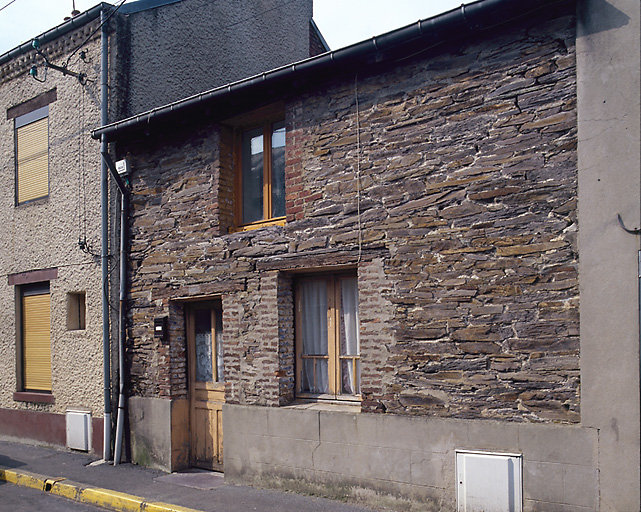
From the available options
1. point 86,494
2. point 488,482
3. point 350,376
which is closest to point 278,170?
point 350,376

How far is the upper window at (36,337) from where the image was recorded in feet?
32.9

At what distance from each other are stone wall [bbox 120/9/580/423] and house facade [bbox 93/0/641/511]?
2 centimetres

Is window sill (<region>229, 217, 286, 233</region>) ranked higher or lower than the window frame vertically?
lower

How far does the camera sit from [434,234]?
5926mm

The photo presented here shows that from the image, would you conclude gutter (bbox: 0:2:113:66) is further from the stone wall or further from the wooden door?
the wooden door

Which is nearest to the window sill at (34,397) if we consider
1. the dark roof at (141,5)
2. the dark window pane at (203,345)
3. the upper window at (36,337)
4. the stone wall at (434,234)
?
the upper window at (36,337)

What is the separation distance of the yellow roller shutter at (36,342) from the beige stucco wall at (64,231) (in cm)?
22

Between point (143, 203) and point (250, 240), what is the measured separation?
2147 mm

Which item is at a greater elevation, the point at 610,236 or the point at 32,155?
the point at 32,155

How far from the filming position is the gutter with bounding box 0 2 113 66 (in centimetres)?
916

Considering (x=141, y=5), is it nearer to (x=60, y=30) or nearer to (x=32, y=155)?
(x=60, y=30)

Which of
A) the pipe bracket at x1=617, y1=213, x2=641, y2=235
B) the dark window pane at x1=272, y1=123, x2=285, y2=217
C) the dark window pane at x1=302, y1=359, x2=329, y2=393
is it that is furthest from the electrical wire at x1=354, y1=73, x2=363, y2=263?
the pipe bracket at x1=617, y1=213, x2=641, y2=235

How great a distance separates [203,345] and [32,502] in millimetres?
2688

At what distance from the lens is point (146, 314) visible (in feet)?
27.9
